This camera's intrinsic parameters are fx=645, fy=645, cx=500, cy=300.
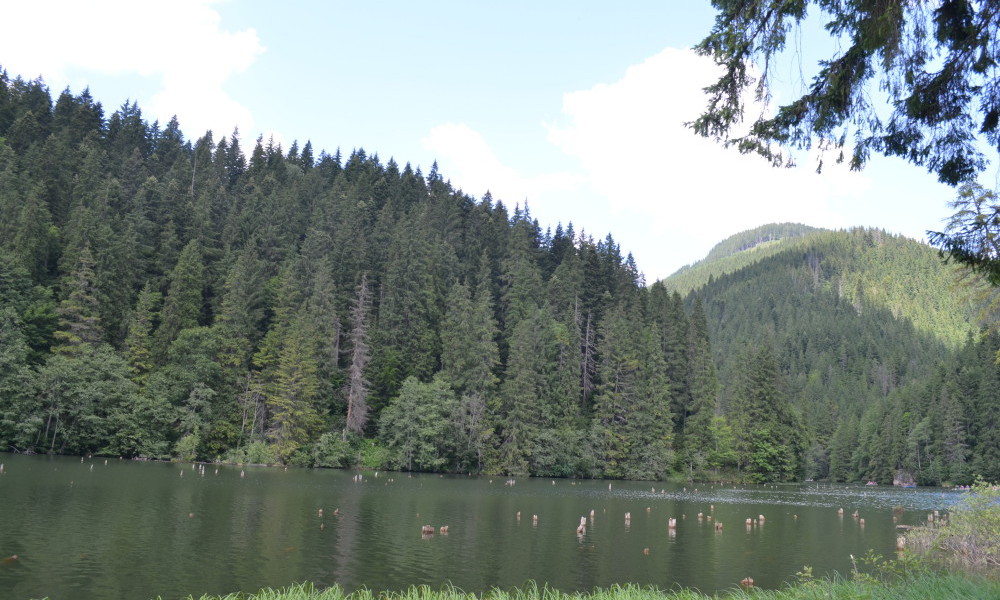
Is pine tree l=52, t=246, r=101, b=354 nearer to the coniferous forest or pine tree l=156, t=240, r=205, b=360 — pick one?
the coniferous forest

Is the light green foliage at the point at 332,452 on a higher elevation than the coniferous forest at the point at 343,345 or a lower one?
lower

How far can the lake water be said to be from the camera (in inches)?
798

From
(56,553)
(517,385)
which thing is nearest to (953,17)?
(56,553)

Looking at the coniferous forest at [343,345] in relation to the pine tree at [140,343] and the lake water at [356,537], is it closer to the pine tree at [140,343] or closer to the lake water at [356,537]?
the pine tree at [140,343]

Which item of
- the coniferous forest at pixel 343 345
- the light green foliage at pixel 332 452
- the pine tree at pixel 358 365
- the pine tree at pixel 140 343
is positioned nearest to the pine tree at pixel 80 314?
the coniferous forest at pixel 343 345

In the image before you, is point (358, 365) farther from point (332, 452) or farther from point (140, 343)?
point (140, 343)

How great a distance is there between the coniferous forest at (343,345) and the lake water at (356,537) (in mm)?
19835

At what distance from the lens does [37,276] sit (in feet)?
245

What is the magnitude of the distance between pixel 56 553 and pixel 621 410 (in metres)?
73.3

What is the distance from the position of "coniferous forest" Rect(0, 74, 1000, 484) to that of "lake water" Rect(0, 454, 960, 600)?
19.8 metres

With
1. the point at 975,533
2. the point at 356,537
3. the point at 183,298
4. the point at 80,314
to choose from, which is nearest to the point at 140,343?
the point at 80,314

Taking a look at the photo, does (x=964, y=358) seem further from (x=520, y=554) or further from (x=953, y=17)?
(x=953, y=17)

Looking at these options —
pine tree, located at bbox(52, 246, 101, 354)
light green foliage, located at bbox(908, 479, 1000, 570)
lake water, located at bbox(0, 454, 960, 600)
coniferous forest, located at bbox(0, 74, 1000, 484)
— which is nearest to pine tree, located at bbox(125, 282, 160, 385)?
coniferous forest, located at bbox(0, 74, 1000, 484)

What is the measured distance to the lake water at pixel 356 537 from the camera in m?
20.3
